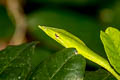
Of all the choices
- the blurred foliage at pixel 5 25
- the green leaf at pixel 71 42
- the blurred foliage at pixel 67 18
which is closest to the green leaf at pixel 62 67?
the green leaf at pixel 71 42

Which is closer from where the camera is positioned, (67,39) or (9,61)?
(67,39)

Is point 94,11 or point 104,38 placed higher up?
point 104,38

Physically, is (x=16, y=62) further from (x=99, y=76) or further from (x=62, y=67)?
(x=99, y=76)

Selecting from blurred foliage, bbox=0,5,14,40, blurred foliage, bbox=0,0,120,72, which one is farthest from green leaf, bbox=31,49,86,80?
blurred foliage, bbox=0,5,14,40

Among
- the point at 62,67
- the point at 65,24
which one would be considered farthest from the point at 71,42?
the point at 65,24

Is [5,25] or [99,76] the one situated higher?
[99,76]

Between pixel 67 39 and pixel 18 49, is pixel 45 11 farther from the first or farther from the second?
pixel 67 39

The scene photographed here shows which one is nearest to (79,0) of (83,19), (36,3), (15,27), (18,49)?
(83,19)

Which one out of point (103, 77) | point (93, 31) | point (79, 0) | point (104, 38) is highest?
point (104, 38)
